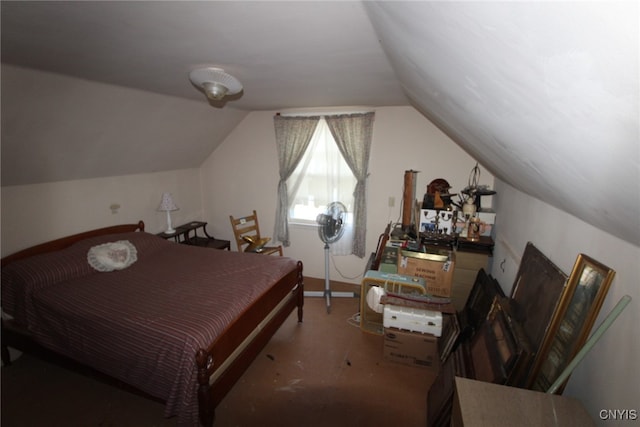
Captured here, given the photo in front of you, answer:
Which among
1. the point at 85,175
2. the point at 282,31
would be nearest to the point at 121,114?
the point at 85,175

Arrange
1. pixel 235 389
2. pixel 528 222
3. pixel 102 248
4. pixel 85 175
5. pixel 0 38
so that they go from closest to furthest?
pixel 0 38 → pixel 528 222 → pixel 235 389 → pixel 102 248 → pixel 85 175

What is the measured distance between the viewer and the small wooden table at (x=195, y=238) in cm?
392

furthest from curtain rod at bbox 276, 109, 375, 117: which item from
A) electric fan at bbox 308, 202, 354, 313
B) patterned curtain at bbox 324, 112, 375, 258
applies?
electric fan at bbox 308, 202, 354, 313

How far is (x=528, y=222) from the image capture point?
6.66 ft

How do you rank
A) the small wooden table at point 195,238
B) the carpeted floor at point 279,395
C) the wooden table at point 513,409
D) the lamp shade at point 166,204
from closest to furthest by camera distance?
the wooden table at point 513,409 < the carpeted floor at point 279,395 < the lamp shade at point 166,204 < the small wooden table at point 195,238

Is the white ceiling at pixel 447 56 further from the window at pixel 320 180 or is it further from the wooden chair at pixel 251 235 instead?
the wooden chair at pixel 251 235

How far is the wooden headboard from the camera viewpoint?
238 centimetres

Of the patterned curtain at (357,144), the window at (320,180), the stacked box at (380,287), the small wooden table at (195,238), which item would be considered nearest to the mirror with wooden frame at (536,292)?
the stacked box at (380,287)

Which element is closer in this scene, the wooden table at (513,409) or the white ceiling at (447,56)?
the white ceiling at (447,56)

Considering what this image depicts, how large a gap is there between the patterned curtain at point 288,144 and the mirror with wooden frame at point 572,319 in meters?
2.97

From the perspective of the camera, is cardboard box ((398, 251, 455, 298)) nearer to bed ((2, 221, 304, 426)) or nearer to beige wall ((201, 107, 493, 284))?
beige wall ((201, 107, 493, 284))

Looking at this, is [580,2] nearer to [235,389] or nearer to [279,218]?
[235,389]

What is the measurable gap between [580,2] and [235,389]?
8.84ft

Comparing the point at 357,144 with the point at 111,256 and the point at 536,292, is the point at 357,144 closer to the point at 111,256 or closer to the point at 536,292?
the point at 536,292
